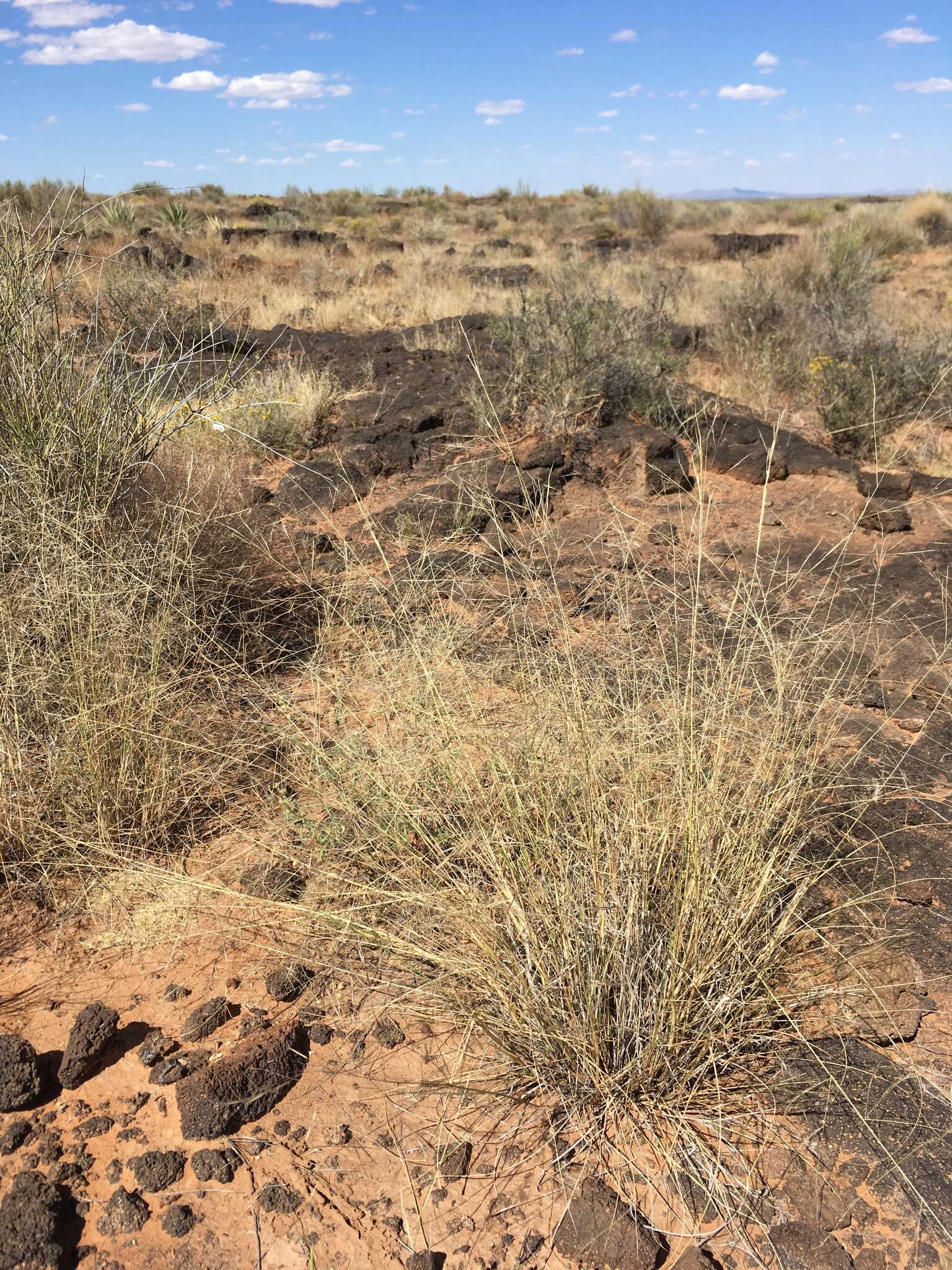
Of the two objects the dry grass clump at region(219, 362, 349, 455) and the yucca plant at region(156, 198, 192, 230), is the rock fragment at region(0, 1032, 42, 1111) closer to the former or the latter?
the dry grass clump at region(219, 362, 349, 455)

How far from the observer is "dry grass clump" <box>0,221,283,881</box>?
254 cm

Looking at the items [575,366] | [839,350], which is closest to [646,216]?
[839,350]

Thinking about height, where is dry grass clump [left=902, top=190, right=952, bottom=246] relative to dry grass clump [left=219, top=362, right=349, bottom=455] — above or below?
above

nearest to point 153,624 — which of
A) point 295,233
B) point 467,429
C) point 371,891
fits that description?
point 371,891

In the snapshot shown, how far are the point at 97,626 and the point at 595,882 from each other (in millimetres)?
1713

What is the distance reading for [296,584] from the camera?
13.9ft

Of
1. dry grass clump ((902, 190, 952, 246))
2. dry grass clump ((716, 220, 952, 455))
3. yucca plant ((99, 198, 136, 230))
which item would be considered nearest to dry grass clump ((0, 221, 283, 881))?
dry grass clump ((716, 220, 952, 455))

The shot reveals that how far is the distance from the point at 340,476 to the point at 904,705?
3.41m

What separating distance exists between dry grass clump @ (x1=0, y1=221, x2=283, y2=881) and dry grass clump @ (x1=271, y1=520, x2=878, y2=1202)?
1.39 ft

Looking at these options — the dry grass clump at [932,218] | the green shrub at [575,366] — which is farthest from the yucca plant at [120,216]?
the dry grass clump at [932,218]

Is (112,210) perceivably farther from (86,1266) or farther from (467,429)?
(86,1266)

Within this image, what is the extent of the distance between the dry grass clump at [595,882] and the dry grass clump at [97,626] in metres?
0.42

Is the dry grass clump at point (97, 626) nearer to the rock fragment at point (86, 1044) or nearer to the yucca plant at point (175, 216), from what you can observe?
the rock fragment at point (86, 1044)

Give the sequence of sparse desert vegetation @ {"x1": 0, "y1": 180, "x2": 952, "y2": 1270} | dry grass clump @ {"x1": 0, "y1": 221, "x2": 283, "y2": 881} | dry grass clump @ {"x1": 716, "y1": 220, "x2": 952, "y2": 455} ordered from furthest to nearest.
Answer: dry grass clump @ {"x1": 716, "y1": 220, "x2": 952, "y2": 455} < dry grass clump @ {"x1": 0, "y1": 221, "x2": 283, "y2": 881} < sparse desert vegetation @ {"x1": 0, "y1": 180, "x2": 952, "y2": 1270}
